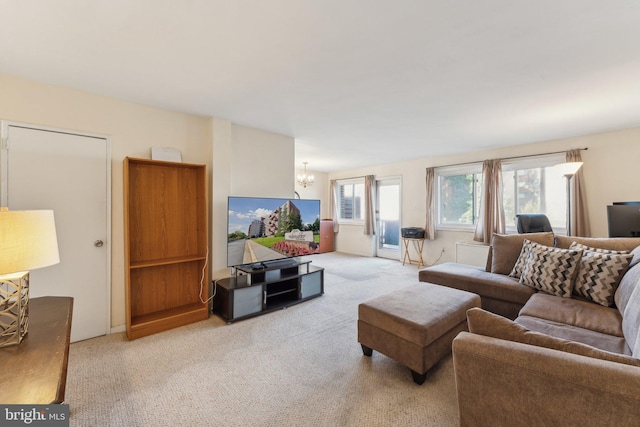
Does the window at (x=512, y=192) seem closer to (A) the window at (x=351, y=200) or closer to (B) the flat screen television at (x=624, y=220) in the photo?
(B) the flat screen television at (x=624, y=220)

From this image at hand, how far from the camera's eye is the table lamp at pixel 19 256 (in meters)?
1.07

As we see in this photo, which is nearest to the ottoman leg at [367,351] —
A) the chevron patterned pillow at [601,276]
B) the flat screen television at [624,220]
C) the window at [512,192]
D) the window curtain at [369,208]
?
the chevron patterned pillow at [601,276]

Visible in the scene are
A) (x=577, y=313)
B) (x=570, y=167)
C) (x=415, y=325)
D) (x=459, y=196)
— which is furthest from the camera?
(x=459, y=196)

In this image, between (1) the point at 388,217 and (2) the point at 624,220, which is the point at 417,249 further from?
(2) the point at 624,220

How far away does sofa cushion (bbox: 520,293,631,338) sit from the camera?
1748 mm

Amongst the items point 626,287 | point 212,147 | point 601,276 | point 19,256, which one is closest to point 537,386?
point 626,287

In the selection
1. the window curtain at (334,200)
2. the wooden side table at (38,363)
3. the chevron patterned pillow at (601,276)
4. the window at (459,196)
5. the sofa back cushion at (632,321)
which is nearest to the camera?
the wooden side table at (38,363)

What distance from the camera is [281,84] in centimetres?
236

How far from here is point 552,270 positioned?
7.86 feet

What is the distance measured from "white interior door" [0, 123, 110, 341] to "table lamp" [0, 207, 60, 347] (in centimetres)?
147

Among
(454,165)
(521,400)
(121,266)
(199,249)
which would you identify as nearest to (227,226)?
(199,249)

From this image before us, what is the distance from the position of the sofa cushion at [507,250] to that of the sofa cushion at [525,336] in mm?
2126

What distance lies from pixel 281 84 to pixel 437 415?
9.01ft

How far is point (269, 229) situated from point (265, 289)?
2.41 ft
